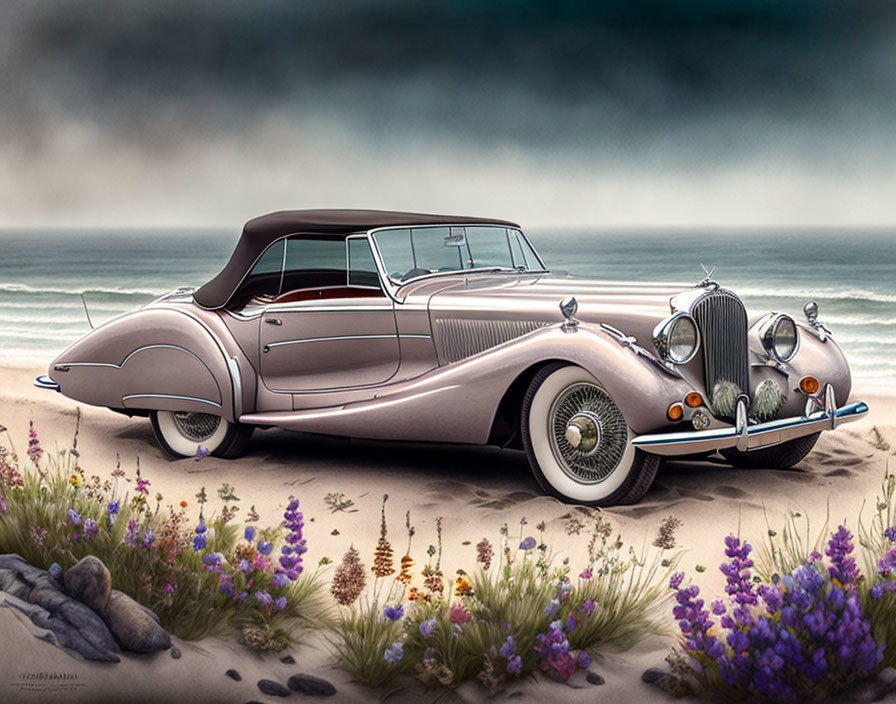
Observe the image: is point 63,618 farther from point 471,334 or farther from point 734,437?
point 734,437

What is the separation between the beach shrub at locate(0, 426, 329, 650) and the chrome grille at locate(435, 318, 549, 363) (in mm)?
1747

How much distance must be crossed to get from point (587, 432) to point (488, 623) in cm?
162

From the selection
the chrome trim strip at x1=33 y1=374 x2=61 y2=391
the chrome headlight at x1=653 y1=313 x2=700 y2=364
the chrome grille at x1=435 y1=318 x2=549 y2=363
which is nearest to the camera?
the chrome headlight at x1=653 y1=313 x2=700 y2=364

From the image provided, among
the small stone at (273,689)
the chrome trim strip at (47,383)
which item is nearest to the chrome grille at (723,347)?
the small stone at (273,689)

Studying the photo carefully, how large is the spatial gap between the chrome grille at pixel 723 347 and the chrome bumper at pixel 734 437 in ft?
0.73

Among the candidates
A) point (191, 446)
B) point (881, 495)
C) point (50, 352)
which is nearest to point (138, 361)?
point (191, 446)

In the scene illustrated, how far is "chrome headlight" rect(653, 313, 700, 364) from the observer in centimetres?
520

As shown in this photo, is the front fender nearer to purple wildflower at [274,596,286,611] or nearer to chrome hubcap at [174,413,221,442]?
chrome hubcap at [174,413,221,442]

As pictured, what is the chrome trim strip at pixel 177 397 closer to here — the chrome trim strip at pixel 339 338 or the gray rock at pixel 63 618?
the chrome trim strip at pixel 339 338

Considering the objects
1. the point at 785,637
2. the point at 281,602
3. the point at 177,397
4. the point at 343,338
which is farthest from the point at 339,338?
the point at 785,637

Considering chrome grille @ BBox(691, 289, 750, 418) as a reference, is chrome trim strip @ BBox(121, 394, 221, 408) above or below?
below

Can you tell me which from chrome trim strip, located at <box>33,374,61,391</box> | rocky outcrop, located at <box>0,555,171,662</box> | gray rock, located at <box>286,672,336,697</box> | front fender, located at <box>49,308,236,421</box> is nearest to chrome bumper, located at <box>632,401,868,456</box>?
gray rock, located at <box>286,672,336,697</box>

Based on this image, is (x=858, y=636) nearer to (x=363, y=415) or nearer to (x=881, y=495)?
(x=881, y=495)

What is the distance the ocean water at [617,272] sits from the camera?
63.5 ft
